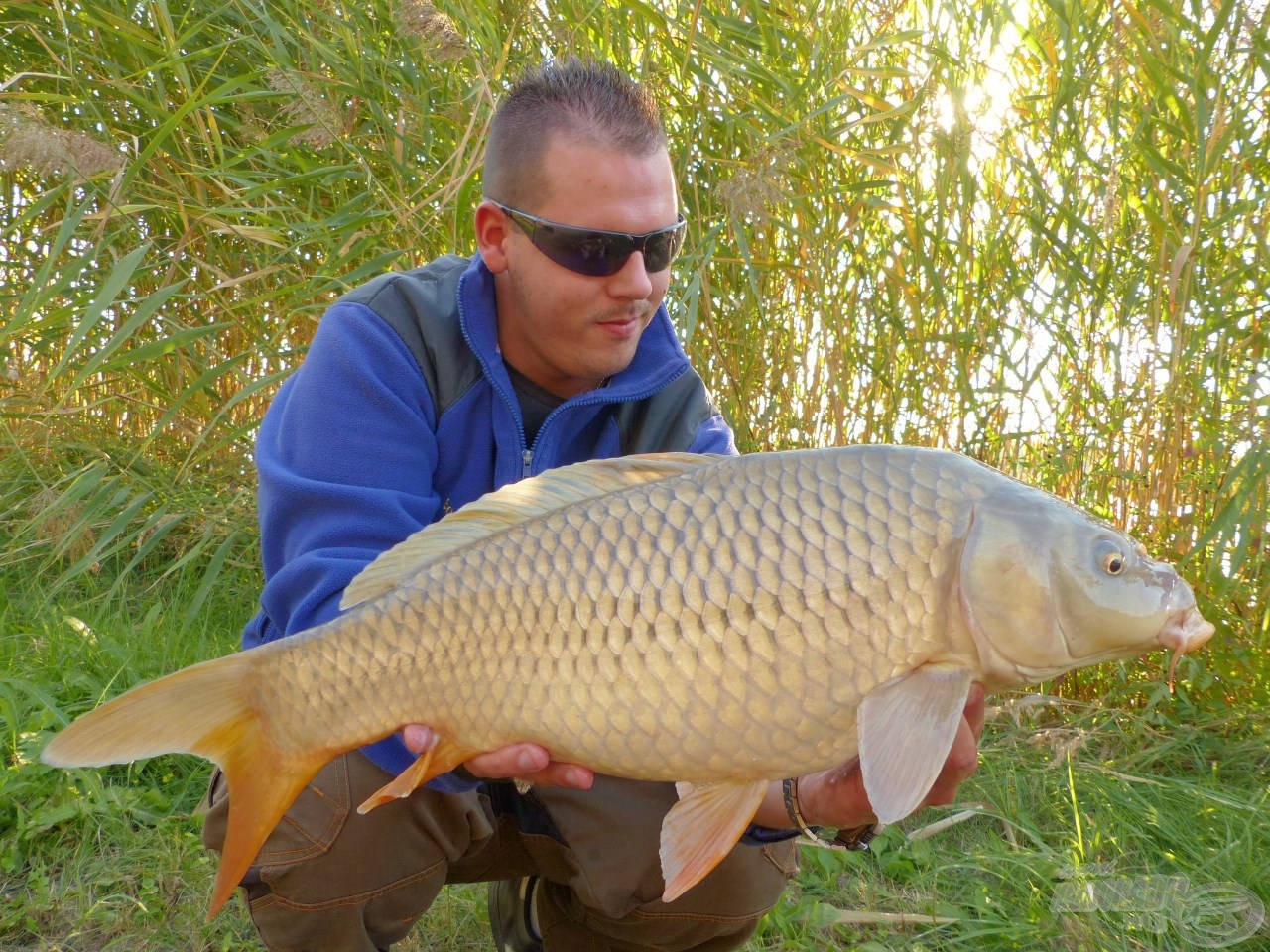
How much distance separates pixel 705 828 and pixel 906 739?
9.5 inches

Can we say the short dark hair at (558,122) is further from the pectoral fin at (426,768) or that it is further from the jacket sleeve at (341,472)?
the pectoral fin at (426,768)

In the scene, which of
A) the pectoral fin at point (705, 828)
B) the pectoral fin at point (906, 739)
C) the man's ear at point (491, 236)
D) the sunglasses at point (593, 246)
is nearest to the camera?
the pectoral fin at point (906, 739)

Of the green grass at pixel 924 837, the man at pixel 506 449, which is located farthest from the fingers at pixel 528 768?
the green grass at pixel 924 837

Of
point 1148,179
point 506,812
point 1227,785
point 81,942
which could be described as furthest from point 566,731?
point 1148,179

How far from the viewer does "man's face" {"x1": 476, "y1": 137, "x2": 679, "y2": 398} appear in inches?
65.4

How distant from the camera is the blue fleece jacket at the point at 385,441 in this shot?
4.96ft

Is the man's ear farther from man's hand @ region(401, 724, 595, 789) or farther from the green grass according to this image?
the green grass

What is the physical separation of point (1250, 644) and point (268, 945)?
5.56ft

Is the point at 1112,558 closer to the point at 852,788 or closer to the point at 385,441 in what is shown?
the point at 852,788

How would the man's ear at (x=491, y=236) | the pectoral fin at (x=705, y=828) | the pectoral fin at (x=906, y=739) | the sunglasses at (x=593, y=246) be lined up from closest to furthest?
the pectoral fin at (x=906, y=739) < the pectoral fin at (x=705, y=828) < the sunglasses at (x=593, y=246) < the man's ear at (x=491, y=236)

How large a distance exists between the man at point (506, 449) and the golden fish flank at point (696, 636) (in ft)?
0.69

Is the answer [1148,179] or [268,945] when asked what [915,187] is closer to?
[1148,179]

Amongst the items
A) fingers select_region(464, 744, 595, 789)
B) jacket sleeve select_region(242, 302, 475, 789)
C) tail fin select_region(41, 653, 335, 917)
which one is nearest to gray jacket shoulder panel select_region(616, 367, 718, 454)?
jacket sleeve select_region(242, 302, 475, 789)

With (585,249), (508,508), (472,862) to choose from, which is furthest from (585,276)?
(472,862)
